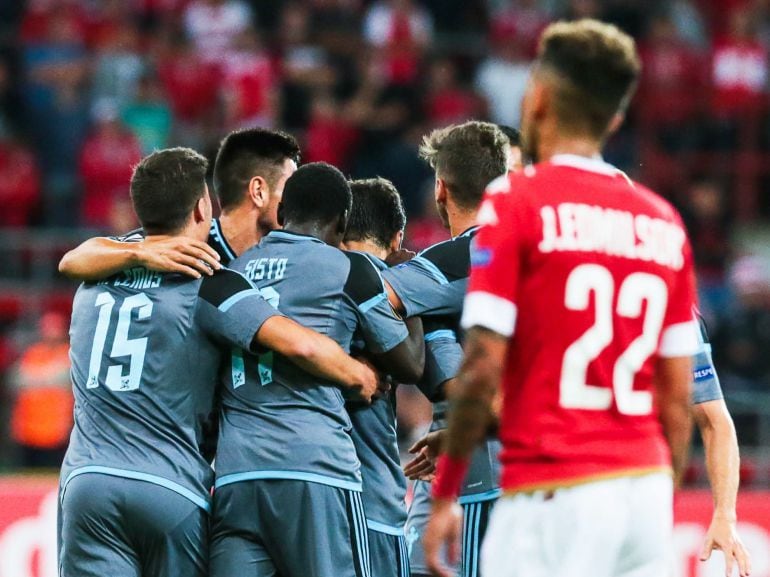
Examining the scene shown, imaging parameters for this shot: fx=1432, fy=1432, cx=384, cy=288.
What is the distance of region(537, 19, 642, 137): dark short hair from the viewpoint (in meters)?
3.61

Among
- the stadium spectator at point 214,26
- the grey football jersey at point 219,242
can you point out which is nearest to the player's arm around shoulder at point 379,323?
the grey football jersey at point 219,242

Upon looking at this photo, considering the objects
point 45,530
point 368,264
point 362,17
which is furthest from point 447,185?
point 362,17

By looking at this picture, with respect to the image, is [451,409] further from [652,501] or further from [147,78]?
[147,78]

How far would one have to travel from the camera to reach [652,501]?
3.59 metres

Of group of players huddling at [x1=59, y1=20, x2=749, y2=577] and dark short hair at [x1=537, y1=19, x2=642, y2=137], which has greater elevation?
dark short hair at [x1=537, y1=19, x2=642, y2=137]

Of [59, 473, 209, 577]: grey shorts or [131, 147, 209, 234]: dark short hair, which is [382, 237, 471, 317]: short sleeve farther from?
[59, 473, 209, 577]: grey shorts

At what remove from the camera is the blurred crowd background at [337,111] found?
1334 cm

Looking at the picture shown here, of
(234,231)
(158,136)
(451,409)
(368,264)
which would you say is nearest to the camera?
(451,409)

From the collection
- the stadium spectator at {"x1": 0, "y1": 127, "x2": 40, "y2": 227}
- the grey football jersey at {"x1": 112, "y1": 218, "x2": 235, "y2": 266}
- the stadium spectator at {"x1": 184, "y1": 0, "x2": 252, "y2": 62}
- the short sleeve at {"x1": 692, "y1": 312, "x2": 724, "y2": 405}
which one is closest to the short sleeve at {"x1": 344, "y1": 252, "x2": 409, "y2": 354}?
the grey football jersey at {"x1": 112, "y1": 218, "x2": 235, "y2": 266}

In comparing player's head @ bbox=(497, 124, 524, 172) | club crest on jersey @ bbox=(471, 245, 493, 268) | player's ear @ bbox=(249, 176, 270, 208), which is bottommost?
player's ear @ bbox=(249, 176, 270, 208)

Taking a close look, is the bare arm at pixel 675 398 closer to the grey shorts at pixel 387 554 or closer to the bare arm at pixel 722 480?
the bare arm at pixel 722 480

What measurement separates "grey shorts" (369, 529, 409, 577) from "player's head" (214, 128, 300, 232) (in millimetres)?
1273

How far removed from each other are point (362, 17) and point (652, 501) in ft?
43.4

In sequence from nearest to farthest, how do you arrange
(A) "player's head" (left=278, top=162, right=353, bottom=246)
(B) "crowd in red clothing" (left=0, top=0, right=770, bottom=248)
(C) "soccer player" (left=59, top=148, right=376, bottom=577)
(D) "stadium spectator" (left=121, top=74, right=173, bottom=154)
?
(C) "soccer player" (left=59, top=148, right=376, bottom=577) → (A) "player's head" (left=278, top=162, right=353, bottom=246) → (B) "crowd in red clothing" (left=0, top=0, right=770, bottom=248) → (D) "stadium spectator" (left=121, top=74, right=173, bottom=154)
